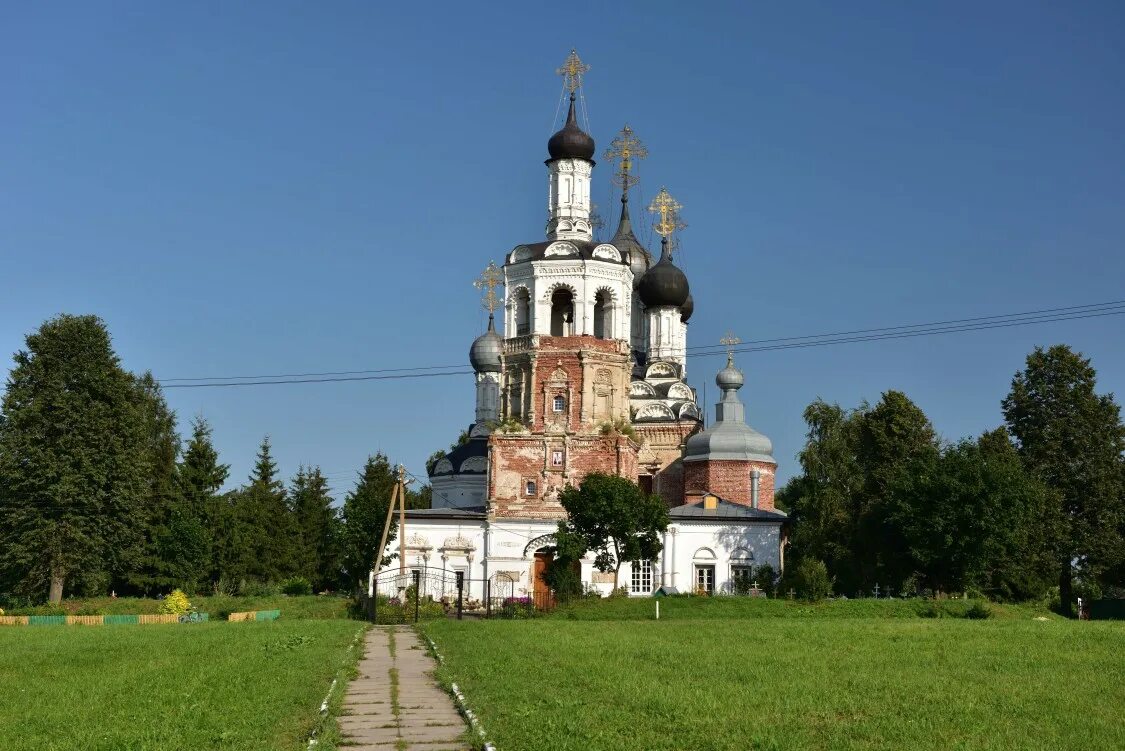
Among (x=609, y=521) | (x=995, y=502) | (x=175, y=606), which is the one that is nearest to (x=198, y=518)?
(x=175, y=606)

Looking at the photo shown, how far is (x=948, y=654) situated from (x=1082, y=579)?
106 feet

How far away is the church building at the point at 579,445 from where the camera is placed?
54938 mm

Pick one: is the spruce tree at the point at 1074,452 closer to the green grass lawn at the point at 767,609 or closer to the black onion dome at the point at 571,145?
the green grass lawn at the point at 767,609

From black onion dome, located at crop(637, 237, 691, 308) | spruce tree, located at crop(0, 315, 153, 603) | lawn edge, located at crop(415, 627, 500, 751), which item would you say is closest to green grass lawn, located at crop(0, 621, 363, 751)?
lawn edge, located at crop(415, 627, 500, 751)

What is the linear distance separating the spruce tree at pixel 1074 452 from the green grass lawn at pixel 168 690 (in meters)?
30.8

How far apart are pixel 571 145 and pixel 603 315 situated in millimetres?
7594

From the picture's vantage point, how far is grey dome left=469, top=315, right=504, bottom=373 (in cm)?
6906

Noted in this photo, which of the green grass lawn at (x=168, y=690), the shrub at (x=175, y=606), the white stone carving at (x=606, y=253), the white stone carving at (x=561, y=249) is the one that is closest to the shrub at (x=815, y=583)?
the white stone carving at (x=606, y=253)

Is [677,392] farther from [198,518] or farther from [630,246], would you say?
[198,518]

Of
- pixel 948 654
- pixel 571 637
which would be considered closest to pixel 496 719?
pixel 948 654

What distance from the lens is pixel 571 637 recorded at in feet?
89.6

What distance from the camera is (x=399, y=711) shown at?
16.3 metres

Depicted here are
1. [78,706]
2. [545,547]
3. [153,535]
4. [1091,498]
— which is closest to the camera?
[78,706]

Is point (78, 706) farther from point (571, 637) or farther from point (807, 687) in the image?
point (571, 637)
